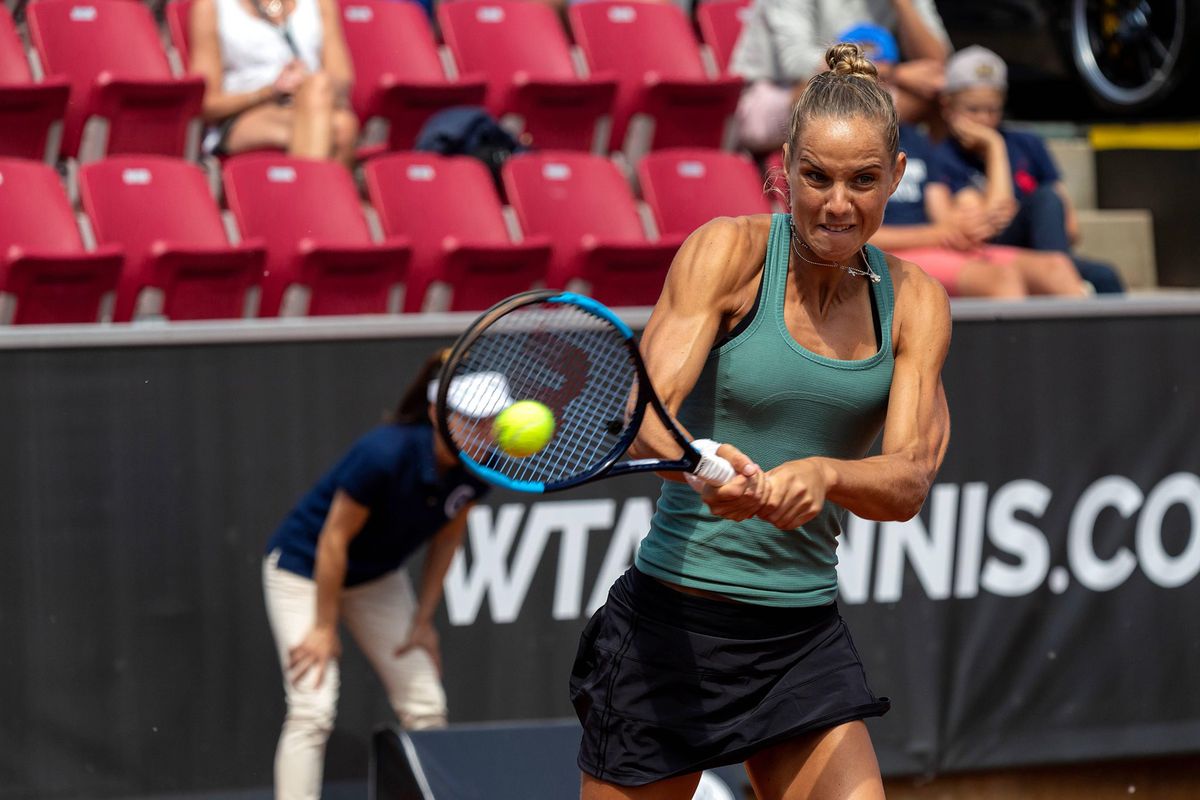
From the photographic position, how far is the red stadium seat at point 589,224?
6.06 meters

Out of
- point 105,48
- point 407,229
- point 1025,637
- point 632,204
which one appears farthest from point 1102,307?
point 105,48

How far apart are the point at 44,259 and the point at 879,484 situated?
344 centimetres

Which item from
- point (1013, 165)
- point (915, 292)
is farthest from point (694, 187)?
point (915, 292)

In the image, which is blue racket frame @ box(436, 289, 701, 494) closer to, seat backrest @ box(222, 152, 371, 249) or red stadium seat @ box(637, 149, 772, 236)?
seat backrest @ box(222, 152, 371, 249)

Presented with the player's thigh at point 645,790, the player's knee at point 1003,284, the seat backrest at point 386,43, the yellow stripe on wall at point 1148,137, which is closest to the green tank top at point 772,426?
the player's thigh at point 645,790

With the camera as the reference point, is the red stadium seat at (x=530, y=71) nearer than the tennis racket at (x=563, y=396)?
No

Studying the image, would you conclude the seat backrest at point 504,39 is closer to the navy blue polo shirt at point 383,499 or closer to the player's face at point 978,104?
the player's face at point 978,104

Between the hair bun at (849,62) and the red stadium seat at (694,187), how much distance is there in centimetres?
396

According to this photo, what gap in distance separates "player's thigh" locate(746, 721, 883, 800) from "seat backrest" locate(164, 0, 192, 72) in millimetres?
4911

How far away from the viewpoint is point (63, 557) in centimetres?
456

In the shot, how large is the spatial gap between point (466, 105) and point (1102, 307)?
2.77 m

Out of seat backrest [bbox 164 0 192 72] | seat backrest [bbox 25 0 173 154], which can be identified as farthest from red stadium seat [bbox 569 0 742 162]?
seat backrest [bbox 25 0 173 154]

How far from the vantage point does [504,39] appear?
299 inches

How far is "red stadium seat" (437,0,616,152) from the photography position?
7070 millimetres
